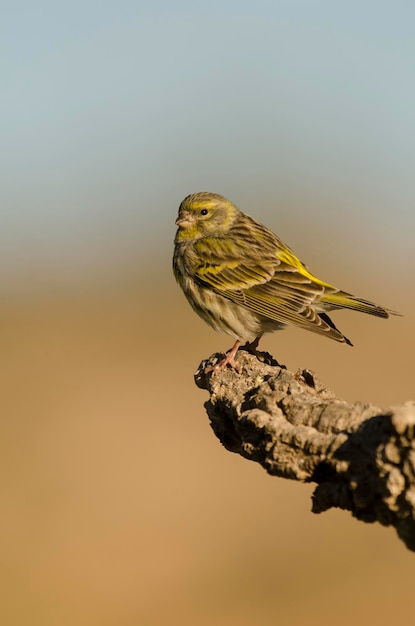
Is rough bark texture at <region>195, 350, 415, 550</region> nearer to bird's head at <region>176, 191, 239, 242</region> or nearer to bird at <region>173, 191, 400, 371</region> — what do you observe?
bird at <region>173, 191, 400, 371</region>

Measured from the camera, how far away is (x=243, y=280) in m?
8.87

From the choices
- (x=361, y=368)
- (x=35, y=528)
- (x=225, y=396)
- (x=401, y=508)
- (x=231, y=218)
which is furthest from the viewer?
(x=361, y=368)

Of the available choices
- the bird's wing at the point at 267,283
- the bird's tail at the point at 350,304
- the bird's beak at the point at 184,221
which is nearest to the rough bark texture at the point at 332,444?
the bird's tail at the point at 350,304

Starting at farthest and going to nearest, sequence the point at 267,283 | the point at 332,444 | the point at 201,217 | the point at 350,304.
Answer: the point at 201,217 → the point at 267,283 → the point at 350,304 → the point at 332,444

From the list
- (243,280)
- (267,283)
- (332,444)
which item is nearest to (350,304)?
(267,283)

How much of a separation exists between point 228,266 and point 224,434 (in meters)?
3.64

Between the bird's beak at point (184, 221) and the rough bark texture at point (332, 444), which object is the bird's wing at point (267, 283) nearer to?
the bird's beak at point (184, 221)

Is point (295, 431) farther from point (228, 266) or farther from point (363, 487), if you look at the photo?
point (228, 266)

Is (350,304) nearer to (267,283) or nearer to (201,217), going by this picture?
(267,283)

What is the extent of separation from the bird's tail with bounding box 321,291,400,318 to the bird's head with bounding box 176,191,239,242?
1.47m

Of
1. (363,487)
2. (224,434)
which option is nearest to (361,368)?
(224,434)

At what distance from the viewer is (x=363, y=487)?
153 inches

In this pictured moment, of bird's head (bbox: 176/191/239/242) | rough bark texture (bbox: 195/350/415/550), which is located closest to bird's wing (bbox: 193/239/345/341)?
bird's head (bbox: 176/191/239/242)

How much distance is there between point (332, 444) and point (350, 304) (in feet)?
13.9
